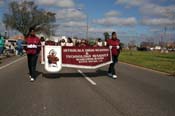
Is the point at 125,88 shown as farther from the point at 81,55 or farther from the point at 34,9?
the point at 34,9

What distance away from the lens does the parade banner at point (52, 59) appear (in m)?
15.8

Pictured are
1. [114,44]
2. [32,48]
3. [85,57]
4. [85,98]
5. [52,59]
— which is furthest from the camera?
[85,57]

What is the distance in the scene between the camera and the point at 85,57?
16.6 m

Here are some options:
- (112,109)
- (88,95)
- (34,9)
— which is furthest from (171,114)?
(34,9)

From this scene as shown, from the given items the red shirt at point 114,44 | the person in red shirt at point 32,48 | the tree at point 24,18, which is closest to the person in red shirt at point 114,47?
the red shirt at point 114,44

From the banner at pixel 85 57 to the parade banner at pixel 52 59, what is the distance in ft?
1.06

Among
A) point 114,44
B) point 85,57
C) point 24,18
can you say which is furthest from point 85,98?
point 24,18

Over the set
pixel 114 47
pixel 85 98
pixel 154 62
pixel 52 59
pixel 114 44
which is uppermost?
pixel 114 44

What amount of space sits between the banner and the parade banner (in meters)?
0.32

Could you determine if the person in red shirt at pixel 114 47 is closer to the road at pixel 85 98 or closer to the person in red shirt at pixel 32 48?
the road at pixel 85 98

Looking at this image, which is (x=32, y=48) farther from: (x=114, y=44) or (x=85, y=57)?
(x=114, y=44)

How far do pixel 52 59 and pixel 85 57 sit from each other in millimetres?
1558

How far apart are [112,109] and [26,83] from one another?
5732 mm

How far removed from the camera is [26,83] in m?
14.0
